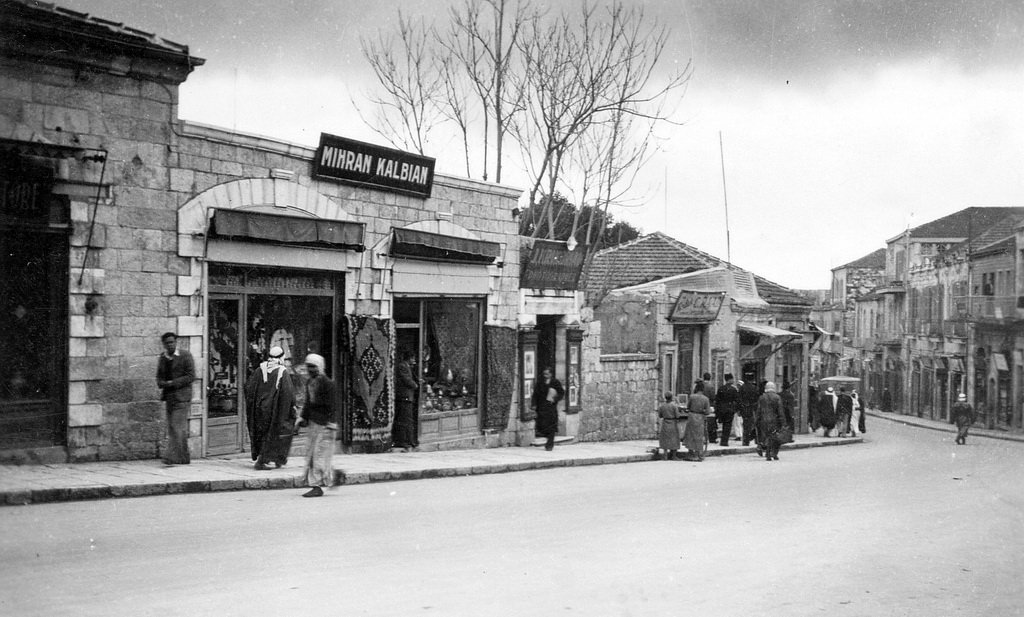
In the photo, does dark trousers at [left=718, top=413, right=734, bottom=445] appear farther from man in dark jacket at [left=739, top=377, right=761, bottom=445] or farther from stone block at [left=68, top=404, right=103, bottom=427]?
stone block at [left=68, top=404, right=103, bottom=427]

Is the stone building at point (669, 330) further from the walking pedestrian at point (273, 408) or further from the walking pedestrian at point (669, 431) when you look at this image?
the walking pedestrian at point (273, 408)

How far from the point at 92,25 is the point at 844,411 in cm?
2763

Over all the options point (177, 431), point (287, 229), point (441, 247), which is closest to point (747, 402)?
point (441, 247)

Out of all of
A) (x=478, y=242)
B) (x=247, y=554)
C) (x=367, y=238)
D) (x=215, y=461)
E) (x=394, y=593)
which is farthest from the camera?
(x=478, y=242)

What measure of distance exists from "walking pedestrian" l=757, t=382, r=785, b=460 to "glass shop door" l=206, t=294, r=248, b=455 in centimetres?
1144

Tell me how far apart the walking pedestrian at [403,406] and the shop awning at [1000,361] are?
11743 millimetres

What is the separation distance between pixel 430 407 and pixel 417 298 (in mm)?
2101

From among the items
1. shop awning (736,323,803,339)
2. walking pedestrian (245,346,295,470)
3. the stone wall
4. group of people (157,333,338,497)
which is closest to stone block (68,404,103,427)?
group of people (157,333,338,497)

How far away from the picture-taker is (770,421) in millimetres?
22250

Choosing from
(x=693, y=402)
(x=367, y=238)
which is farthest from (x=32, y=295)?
(x=693, y=402)

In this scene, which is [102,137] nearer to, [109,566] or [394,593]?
[109,566]

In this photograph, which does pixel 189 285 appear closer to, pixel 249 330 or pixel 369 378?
pixel 249 330

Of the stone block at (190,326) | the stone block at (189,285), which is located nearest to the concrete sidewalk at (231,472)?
the stone block at (190,326)

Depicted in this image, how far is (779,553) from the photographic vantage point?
953 cm
